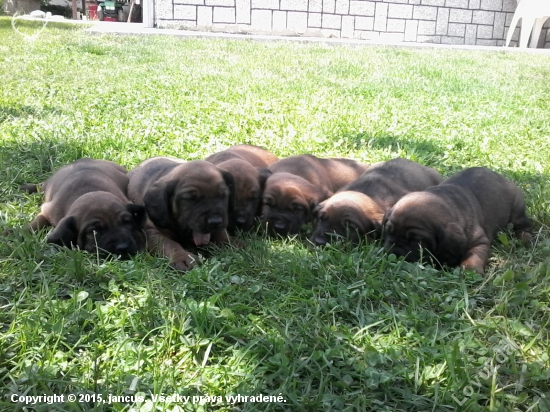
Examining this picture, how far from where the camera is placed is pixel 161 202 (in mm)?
4141

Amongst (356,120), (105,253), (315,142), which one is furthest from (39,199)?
(356,120)

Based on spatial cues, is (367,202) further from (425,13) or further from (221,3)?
(425,13)

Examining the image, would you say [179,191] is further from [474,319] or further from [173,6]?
[173,6]

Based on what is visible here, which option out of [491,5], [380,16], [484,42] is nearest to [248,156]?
[380,16]

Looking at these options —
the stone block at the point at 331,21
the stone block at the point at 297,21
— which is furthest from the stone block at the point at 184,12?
the stone block at the point at 331,21

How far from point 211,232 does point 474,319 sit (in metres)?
1.90

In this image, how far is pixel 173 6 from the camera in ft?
62.5

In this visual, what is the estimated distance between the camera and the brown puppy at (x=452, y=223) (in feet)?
12.8

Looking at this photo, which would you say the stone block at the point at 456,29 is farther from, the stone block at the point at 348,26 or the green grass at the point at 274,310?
the green grass at the point at 274,310

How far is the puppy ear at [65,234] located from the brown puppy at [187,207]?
0.52 meters

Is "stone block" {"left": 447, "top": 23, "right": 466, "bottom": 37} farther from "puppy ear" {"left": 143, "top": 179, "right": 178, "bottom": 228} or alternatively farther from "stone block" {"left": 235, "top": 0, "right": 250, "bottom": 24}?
"puppy ear" {"left": 143, "top": 179, "right": 178, "bottom": 228}

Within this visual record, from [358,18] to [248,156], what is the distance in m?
16.1

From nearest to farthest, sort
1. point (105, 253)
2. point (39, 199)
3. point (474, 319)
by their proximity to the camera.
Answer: point (474, 319) → point (105, 253) → point (39, 199)

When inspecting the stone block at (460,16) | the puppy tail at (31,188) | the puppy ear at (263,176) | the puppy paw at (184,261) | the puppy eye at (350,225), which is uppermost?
the stone block at (460,16)
